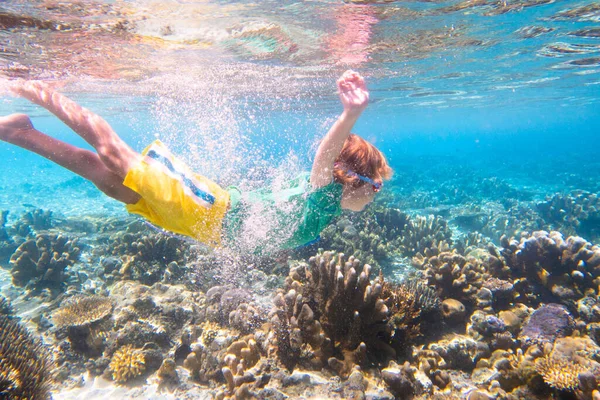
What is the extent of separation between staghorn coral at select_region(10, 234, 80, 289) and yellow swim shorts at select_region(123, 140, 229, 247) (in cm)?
696

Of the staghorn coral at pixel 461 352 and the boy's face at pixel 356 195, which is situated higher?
the boy's face at pixel 356 195

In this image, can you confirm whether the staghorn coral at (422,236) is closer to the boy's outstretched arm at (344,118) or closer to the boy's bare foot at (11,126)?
the boy's outstretched arm at (344,118)

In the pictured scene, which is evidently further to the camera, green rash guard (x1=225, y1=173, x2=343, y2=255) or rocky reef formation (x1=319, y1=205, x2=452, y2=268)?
rocky reef formation (x1=319, y1=205, x2=452, y2=268)

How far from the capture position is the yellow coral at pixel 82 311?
5.99m

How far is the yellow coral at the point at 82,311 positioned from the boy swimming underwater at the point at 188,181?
321 cm

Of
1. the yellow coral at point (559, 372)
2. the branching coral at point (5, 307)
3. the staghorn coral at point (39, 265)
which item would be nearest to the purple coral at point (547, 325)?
the yellow coral at point (559, 372)

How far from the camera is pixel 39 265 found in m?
9.05

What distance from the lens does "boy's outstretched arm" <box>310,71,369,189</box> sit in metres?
3.04

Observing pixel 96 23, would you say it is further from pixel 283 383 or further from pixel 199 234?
pixel 283 383

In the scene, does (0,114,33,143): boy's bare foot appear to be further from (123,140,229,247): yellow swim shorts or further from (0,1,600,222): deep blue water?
(0,1,600,222): deep blue water

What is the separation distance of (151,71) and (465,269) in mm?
15601

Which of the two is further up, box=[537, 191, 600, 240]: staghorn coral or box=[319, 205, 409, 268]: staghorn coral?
box=[319, 205, 409, 268]: staghorn coral

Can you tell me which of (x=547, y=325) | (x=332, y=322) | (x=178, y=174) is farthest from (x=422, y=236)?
(x=178, y=174)

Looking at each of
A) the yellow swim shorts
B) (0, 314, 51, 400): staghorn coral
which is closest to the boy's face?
the yellow swim shorts
